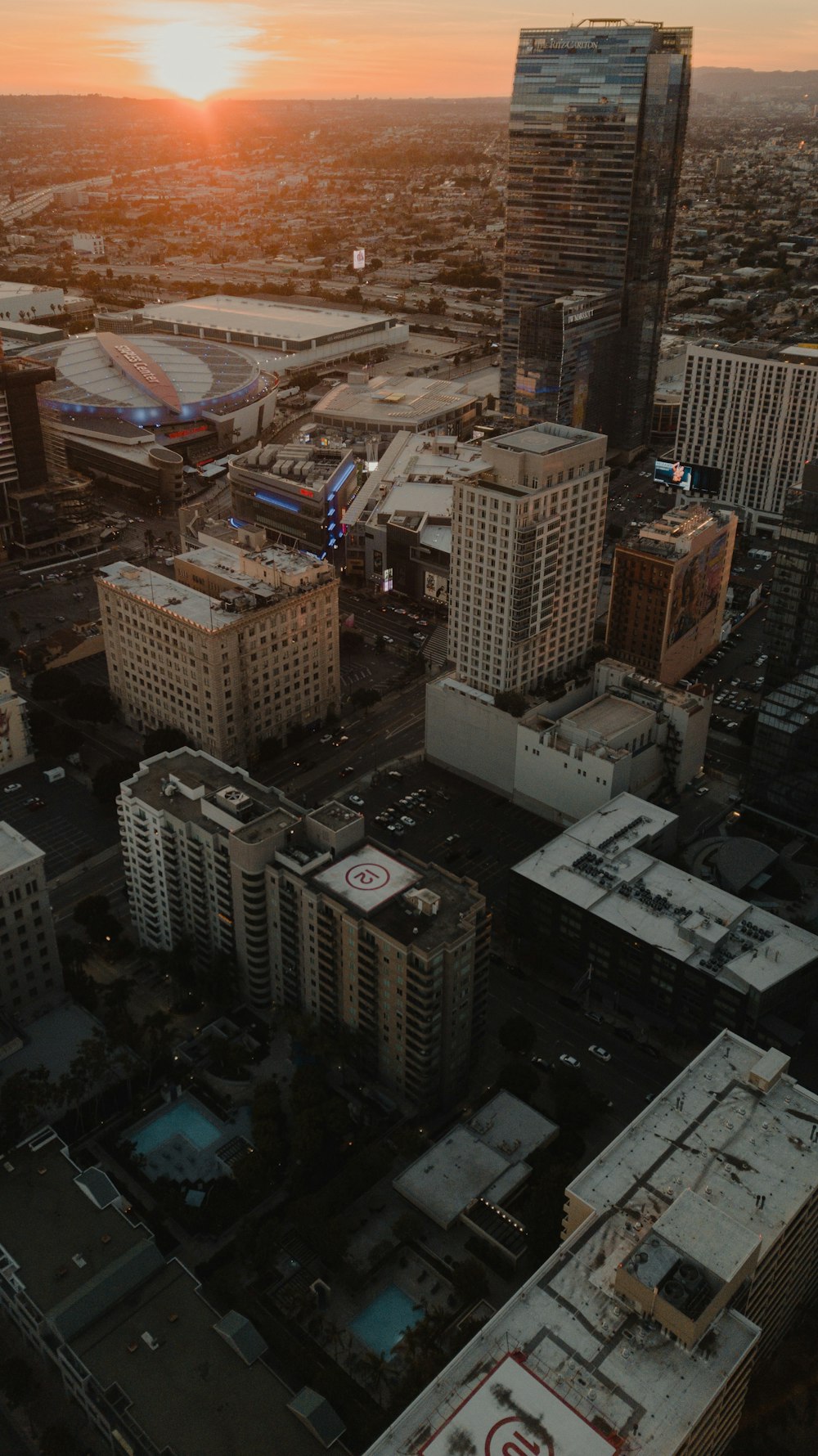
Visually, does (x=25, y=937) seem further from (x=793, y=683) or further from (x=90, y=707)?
(x=793, y=683)

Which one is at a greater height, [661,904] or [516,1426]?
[516,1426]

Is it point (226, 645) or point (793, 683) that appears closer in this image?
point (226, 645)

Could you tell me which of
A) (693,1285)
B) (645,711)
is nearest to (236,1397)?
(693,1285)

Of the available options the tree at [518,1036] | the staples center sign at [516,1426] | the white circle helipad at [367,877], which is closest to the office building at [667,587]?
the tree at [518,1036]

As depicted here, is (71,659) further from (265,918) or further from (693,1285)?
(693,1285)

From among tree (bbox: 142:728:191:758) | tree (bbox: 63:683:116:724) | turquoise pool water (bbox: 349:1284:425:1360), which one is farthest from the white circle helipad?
tree (bbox: 63:683:116:724)

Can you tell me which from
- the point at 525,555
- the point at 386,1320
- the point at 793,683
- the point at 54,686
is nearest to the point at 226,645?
the point at 54,686
